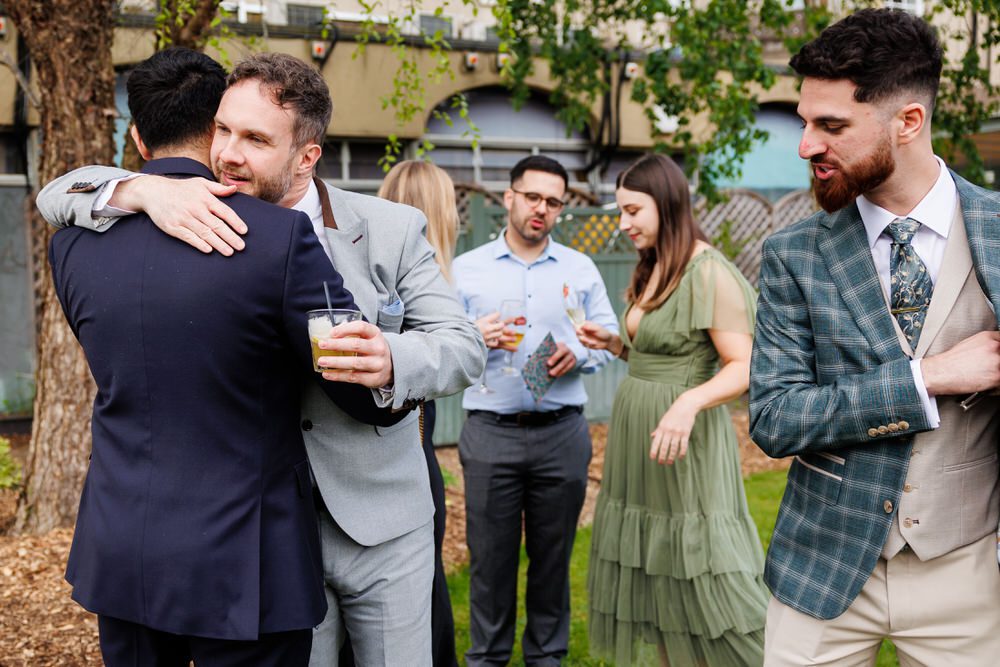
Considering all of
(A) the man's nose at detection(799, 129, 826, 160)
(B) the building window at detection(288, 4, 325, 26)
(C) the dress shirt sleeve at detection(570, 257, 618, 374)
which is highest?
(B) the building window at detection(288, 4, 325, 26)

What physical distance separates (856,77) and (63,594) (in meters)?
4.33

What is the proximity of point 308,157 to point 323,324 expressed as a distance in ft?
1.99

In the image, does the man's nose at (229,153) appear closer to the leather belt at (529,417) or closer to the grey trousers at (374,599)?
the grey trousers at (374,599)

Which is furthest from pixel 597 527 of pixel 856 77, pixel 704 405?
pixel 856 77

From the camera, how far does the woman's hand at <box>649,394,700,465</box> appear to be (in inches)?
137

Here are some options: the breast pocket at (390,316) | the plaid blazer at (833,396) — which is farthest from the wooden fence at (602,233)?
the plaid blazer at (833,396)

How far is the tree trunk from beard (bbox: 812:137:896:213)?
4423mm

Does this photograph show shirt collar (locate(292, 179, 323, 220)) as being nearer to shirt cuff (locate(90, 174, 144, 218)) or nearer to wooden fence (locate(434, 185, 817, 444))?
shirt cuff (locate(90, 174, 144, 218))

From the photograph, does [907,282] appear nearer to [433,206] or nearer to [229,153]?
[229,153]

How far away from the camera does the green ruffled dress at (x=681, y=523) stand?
12.2 ft

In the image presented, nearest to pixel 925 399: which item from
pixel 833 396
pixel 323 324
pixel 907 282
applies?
pixel 833 396

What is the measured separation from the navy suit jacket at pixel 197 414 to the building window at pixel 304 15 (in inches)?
357

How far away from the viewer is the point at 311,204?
8.03 ft

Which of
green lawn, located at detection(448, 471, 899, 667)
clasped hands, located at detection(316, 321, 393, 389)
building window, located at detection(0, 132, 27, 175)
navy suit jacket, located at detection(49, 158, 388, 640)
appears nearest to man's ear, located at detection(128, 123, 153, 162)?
navy suit jacket, located at detection(49, 158, 388, 640)
